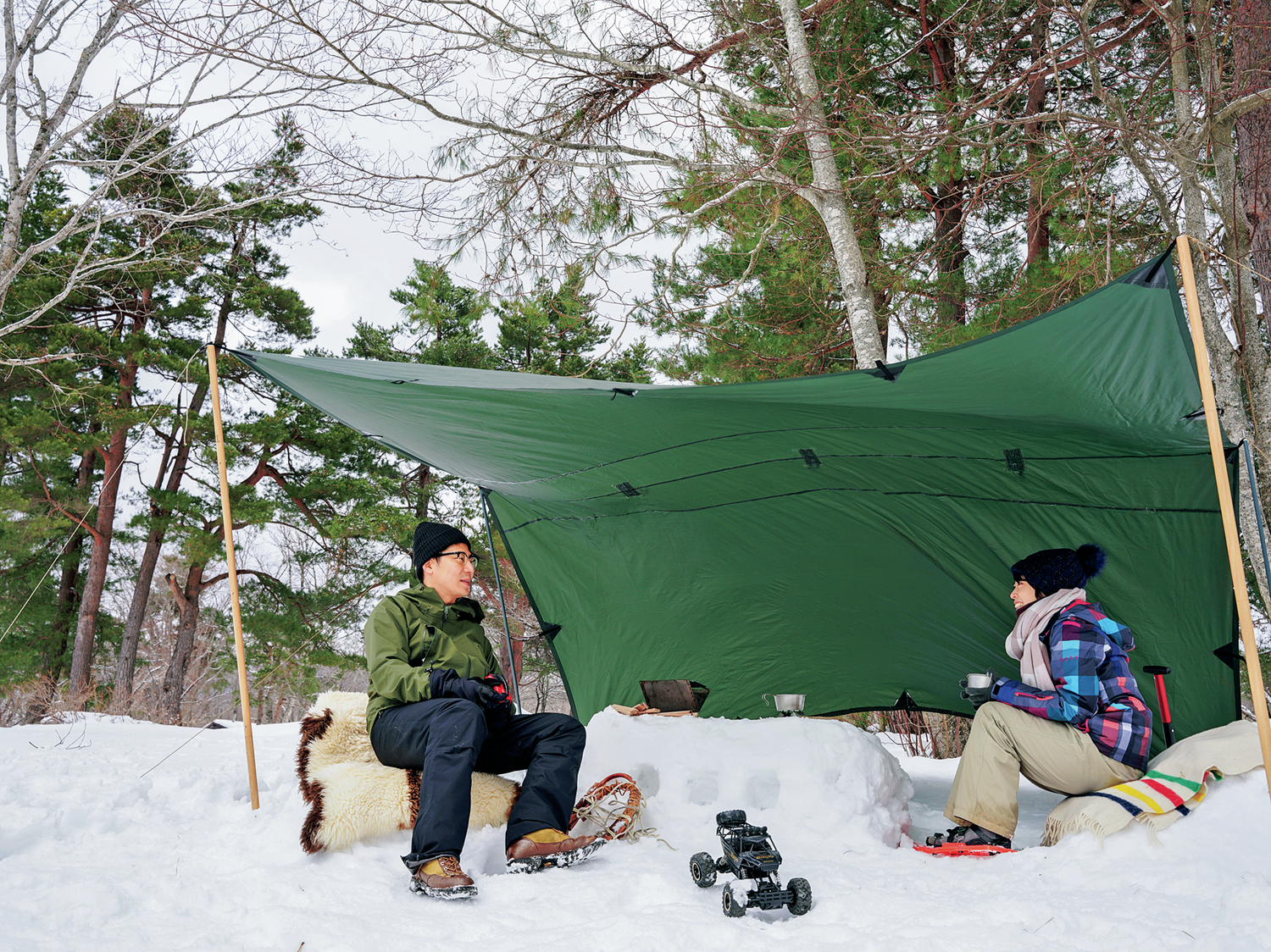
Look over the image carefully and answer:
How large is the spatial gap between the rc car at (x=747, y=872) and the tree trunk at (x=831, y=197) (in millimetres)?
3130

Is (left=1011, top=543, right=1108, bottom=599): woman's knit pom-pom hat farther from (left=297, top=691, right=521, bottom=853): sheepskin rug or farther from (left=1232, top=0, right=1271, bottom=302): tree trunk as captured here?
(left=1232, top=0, right=1271, bottom=302): tree trunk

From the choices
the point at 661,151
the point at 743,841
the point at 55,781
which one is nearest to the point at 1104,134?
the point at 661,151

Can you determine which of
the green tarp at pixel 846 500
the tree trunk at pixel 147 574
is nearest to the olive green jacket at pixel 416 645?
the green tarp at pixel 846 500

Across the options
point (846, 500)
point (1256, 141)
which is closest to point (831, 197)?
point (1256, 141)

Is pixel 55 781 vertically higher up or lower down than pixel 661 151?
lower down

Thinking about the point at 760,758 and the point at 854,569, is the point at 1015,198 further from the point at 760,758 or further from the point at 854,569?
the point at 760,758

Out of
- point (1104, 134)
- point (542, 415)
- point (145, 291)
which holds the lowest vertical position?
point (542, 415)

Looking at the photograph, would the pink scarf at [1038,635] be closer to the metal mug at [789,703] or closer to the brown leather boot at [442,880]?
the metal mug at [789,703]

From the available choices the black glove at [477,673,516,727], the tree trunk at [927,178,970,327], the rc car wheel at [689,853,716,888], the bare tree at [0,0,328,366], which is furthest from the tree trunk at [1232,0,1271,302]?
the bare tree at [0,0,328,366]

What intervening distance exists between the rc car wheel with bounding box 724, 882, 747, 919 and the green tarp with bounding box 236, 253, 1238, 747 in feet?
4.12

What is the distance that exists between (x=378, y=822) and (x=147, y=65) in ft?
23.6

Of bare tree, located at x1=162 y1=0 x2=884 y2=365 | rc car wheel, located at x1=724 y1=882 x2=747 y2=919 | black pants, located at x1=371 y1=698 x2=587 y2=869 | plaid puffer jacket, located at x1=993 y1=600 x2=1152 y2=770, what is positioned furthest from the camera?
bare tree, located at x1=162 y1=0 x2=884 y2=365

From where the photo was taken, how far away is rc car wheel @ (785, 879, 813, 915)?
5.85 ft

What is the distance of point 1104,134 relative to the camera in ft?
14.3
